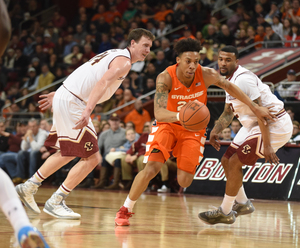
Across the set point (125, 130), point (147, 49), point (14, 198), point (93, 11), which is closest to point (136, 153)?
point (125, 130)

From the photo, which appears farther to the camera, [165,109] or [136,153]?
[136,153]

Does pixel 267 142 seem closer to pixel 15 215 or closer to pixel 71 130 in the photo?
pixel 71 130

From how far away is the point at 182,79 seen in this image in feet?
17.4

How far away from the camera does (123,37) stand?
55.8 feet

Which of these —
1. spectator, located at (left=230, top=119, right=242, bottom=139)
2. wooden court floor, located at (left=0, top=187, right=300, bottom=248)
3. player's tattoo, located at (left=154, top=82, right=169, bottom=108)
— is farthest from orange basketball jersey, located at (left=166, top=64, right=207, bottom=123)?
spectator, located at (left=230, top=119, right=242, bottom=139)

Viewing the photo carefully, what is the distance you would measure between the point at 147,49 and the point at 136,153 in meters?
5.46

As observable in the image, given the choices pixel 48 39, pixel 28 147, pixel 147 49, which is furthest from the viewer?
pixel 48 39

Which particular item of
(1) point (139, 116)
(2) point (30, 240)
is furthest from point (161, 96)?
(1) point (139, 116)

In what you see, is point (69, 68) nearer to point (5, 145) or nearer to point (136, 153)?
point (5, 145)

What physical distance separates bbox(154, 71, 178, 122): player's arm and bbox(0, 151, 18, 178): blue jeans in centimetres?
797

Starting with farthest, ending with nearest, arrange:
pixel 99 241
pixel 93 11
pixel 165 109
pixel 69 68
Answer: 1. pixel 93 11
2. pixel 69 68
3. pixel 165 109
4. pixel 99 241

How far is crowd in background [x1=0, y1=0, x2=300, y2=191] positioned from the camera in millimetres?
13969

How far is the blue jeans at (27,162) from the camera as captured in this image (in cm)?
1174

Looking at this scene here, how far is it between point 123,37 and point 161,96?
1225 cm
